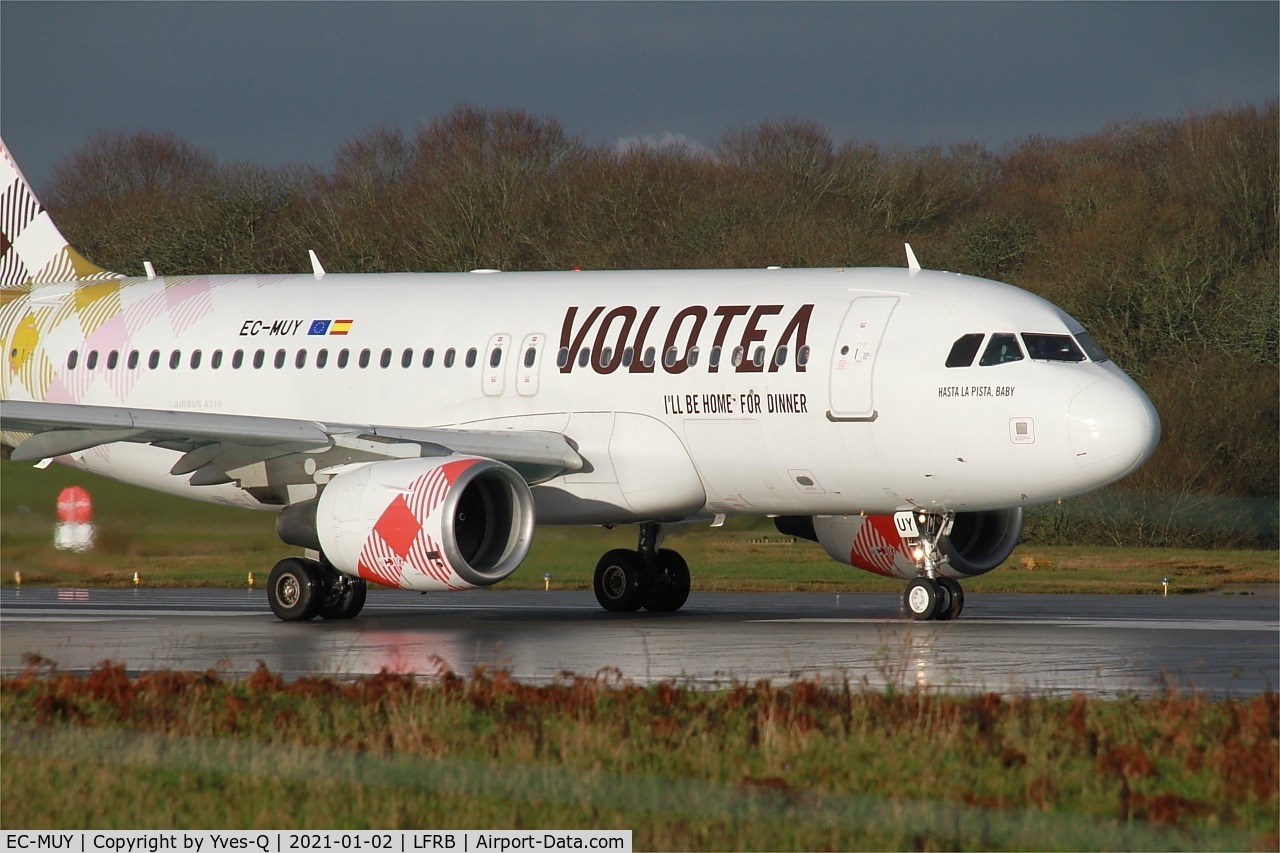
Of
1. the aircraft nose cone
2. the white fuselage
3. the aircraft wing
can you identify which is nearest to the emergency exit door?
the white fuselage

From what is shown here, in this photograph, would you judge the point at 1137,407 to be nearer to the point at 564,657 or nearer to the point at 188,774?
the point at 564,657

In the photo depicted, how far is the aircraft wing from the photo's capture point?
20516mm

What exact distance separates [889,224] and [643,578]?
34.2 m

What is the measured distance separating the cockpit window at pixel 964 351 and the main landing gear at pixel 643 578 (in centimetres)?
563

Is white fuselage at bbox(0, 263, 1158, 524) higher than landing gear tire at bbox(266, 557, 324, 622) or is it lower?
higher

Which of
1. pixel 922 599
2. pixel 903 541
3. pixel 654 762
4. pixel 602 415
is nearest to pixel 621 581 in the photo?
pixel 602 415

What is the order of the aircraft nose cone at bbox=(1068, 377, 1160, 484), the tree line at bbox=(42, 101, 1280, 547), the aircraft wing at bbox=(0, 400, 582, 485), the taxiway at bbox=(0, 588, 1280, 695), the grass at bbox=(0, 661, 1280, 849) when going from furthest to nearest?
the tree line at bbox=(42, 101, 1280, 547)
the aircraft wing at bbox=(0, 400, 582, 485)
the aircraft nose cone at bbox=(1068, 377, 1160, 484)
the taxiway at bbox=(0, 588, 1280, 695)
the grass at bbox=(0, 661, 1280, 849)

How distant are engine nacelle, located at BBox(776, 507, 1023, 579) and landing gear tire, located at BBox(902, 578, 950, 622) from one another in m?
1.17

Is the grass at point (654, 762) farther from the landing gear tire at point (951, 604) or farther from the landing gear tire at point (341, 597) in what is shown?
the landing gear tire at point (341, 597)

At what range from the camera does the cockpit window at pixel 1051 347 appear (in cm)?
1980

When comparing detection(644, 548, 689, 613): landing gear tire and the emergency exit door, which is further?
detection(644, 548, 689, 613): landing gear tire

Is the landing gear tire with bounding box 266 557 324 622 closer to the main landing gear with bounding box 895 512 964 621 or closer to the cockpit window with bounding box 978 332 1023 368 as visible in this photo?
the main landing gear with bounding box 895 512 964 621
